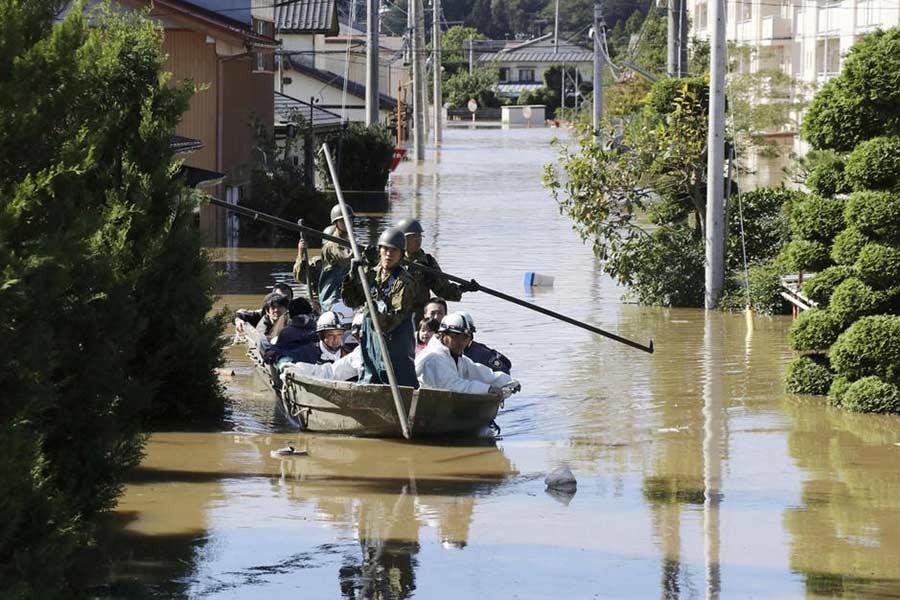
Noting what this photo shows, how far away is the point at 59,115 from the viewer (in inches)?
286

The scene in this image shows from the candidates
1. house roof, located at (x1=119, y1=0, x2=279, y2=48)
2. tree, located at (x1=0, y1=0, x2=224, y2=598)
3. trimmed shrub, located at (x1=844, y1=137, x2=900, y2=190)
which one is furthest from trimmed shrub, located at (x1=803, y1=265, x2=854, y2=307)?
house roof, located at (x1=119, y1=0, x2=279, y2=48)

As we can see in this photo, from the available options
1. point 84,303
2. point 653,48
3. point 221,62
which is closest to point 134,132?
point 84,303

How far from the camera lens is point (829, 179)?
51.4 feet

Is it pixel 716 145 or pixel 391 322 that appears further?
pixel 716 145

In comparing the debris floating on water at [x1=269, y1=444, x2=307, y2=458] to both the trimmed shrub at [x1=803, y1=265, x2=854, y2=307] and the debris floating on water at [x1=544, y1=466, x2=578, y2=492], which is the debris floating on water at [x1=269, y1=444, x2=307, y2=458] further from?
the trimmed shrub at [x1=803, y1=265, x2=854, y2=307]

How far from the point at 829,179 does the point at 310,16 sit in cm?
3765

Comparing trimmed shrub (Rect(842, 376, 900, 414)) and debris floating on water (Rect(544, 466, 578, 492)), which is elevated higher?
trimmed shrub (Rect(842, 376, 900, 414))

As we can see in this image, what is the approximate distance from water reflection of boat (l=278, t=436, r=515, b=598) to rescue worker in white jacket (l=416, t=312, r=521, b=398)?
56 centimetres

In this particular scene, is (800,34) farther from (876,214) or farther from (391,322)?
(391,322)

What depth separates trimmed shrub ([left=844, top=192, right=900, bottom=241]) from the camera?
14.9 m

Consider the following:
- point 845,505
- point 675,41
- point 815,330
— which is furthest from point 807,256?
point 675,41

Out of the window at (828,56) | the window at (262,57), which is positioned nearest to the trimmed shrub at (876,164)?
the window at (262,57)

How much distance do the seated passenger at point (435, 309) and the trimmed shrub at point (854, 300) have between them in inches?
156

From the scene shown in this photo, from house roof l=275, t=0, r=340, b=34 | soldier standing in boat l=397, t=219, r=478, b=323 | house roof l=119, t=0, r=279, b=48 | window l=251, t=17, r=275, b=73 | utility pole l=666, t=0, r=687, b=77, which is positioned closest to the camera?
soldier standing in boat l=397, t=219, r=478, b=323
